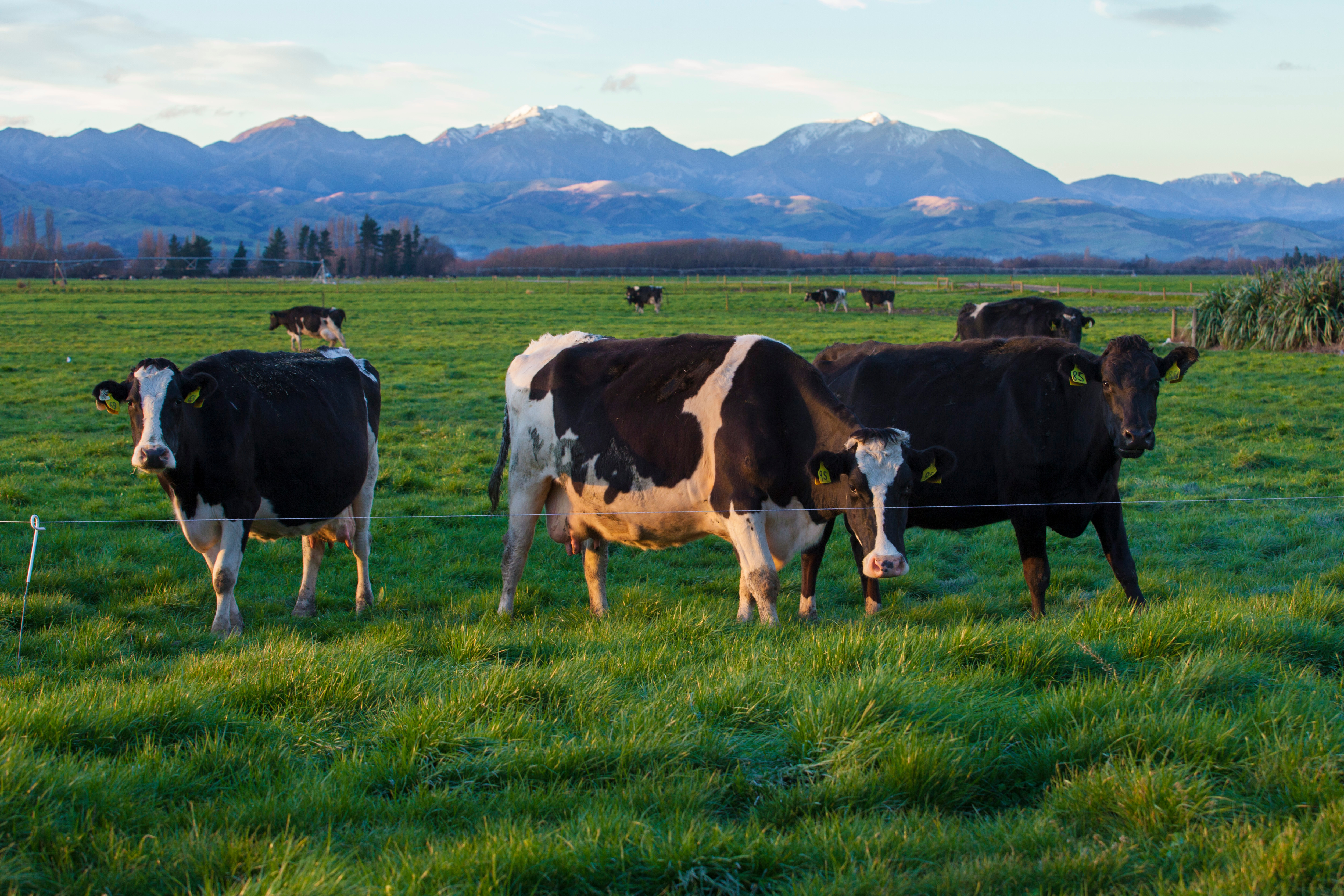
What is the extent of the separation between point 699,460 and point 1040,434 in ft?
8.79

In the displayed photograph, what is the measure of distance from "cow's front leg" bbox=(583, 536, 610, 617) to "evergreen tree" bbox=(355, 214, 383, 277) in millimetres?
129291

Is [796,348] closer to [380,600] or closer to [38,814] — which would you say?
[380,600]

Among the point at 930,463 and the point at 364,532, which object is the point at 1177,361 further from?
the point at 364,532

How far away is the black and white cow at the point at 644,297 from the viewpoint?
53219 millimetres

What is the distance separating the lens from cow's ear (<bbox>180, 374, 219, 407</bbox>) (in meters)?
6.91

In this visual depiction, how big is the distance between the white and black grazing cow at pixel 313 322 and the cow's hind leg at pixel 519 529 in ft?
92.8

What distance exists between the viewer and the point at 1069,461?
755 centimetres

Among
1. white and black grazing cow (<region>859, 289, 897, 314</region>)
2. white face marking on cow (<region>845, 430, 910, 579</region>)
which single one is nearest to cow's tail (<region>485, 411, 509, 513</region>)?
white face marking on cow (<region>845, 430, 910, 579</region>)

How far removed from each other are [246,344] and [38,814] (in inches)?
1271

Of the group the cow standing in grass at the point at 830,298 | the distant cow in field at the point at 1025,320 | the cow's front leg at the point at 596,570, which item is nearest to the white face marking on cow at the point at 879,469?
the cow's front leg at the point at 596,570

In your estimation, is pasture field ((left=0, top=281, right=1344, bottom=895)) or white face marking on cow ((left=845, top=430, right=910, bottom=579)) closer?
pasture field ((left=0, top=281, right=1344, bottom=895))

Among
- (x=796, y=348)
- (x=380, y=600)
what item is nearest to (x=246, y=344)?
(x=796, y=348)

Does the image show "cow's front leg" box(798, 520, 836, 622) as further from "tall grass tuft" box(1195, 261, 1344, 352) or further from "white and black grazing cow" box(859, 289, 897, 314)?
"white and black grazing cow" box(859, 289, 897, 314)

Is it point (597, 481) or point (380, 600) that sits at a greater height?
point (597, 481)
